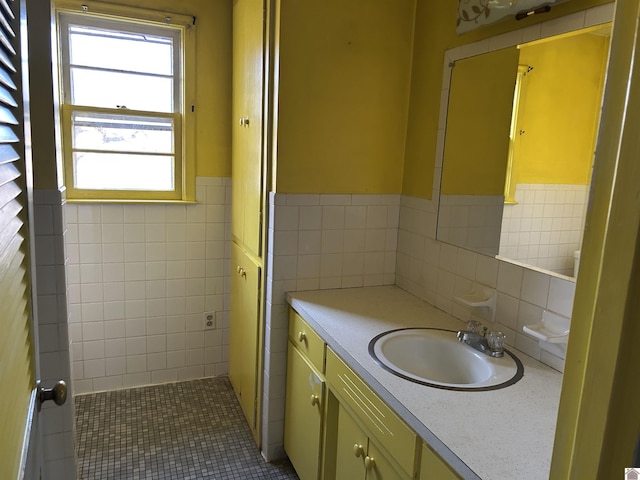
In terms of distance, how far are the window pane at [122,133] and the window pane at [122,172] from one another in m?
0.05

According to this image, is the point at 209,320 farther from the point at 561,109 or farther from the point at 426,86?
the point at 561,109

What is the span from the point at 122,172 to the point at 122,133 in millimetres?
224

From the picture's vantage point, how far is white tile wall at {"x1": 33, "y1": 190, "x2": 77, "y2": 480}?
5.20 feet

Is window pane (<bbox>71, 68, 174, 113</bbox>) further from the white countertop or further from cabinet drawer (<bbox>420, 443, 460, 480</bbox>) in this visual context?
cabinet drawer (<bbox>420, 443, 460, 480</bbox>)

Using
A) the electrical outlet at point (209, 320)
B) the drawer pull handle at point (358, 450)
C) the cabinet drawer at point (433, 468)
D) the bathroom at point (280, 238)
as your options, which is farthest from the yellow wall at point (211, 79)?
the cabinet drawer at point (433, 468)

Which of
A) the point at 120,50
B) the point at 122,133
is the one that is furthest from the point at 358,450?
the point at 120,50

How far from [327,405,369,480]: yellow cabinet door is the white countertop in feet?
0.79

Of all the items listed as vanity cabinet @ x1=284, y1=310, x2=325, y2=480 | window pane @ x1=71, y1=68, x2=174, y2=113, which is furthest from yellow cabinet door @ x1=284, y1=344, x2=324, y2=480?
window pane @ x1=71, y1=68, x2=174, y2=113

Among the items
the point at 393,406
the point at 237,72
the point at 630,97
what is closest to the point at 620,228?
the point at 630,97

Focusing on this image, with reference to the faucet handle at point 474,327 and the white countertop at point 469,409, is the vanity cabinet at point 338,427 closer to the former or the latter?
the white countertop at point 469,409

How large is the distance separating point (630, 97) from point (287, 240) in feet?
5.78

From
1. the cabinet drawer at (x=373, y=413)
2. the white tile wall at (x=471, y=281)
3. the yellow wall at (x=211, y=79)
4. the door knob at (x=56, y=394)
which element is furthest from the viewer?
the yellow wall at (x=211, y=79)

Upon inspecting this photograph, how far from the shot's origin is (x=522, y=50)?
158cm

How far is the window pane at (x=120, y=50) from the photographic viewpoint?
2.52 metres
